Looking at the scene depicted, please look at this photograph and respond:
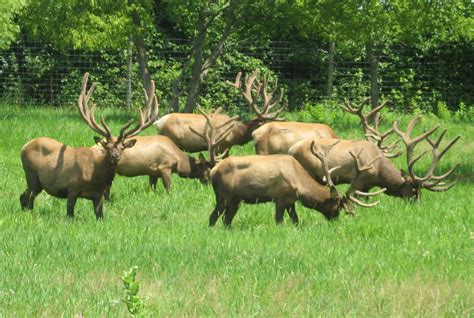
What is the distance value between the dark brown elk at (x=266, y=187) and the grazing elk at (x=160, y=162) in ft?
8.85

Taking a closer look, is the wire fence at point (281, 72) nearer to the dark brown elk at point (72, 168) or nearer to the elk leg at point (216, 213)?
the dark brown elk at point (72, 168)

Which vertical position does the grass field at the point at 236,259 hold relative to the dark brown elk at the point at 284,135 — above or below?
above

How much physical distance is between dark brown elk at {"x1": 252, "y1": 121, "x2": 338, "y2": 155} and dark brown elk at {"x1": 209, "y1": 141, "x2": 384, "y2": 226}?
4.20 m

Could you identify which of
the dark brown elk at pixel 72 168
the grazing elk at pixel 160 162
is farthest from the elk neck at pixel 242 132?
the dark brown elk at pixel 72 168

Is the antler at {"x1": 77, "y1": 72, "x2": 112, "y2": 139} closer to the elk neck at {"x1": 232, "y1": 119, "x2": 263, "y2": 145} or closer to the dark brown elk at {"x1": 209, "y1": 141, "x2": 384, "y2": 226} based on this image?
the dark brown elk at {"x1": 209, "y1": 141, "x2": 384, "y2": 226}

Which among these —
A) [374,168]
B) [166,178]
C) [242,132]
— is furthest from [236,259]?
[242,132]

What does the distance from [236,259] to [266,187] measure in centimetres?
270

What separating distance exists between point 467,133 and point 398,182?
331 inches

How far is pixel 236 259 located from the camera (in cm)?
871

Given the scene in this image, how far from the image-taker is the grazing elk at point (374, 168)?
13.6 m

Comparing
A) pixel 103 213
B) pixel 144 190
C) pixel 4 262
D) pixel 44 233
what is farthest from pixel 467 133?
pixel 4 262

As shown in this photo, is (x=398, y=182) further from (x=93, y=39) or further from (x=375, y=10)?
(x=93, y=39)

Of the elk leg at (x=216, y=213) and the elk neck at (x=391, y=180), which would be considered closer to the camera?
the elk leg at (x=216, y=213)

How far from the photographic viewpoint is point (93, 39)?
904 inches
